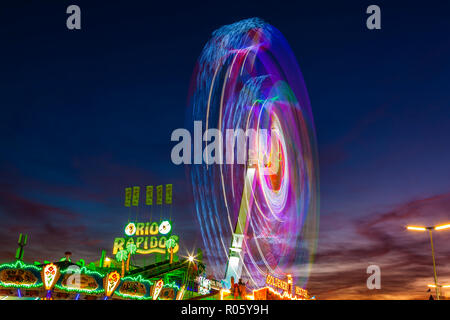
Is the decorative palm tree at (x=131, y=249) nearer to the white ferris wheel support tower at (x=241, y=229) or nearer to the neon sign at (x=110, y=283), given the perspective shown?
the white ferris wheel support tower at (x=241, y=229)

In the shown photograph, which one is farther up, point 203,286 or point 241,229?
point 241,229

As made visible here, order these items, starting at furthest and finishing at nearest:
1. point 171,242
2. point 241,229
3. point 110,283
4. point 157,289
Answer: point 171,242 → point 241,229 → point 157,289 → point 110,283

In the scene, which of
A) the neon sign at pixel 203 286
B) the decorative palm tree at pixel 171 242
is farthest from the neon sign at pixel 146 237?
the neon sign at pixel 203 286

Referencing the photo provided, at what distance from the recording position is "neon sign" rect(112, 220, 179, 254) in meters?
74.9

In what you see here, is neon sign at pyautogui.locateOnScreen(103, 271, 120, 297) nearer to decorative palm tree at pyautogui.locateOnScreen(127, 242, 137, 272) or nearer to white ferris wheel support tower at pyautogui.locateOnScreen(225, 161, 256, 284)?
white ferris wheel support tower at pyautogui.locateOnScreen(225, 161, 256, 284)

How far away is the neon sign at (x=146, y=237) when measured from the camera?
246ft

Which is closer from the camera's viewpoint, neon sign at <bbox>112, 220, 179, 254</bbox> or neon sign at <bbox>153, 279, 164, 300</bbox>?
neon sign at <bbox>153, 279, 164, 300</bbox>

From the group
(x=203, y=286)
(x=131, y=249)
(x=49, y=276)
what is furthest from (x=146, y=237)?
(x=49, y=276)

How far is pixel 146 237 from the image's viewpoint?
3027 inches

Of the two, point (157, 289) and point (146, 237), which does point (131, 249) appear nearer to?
point (146, 237)

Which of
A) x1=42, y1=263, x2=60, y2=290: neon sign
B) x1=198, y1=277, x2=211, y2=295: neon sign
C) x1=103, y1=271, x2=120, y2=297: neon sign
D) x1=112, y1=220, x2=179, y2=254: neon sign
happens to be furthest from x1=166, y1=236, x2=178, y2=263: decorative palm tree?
x1=42, y1=263, x2=60, y2=290: neon sign
